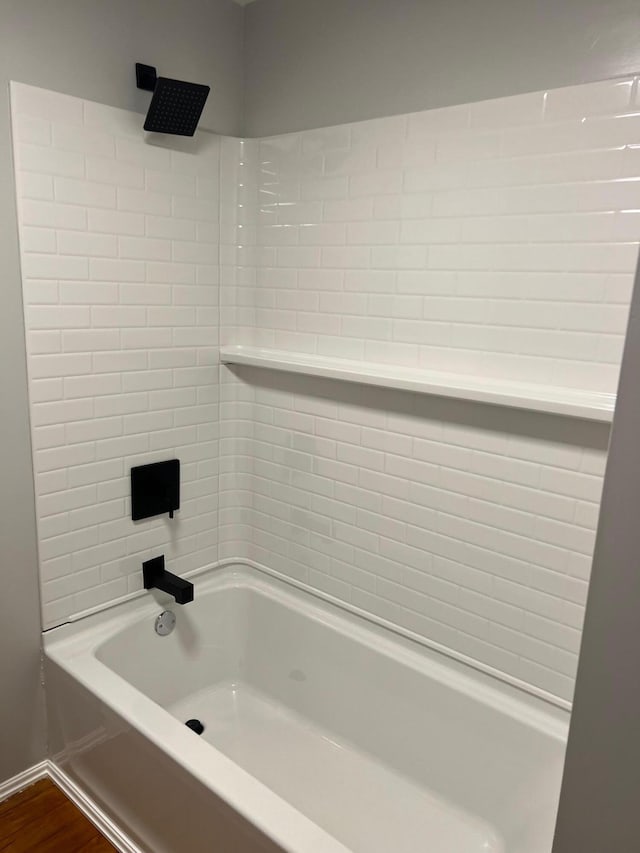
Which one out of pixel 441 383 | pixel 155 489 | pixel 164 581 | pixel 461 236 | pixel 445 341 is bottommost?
pixel 164 581

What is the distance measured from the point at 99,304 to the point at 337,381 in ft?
2.69

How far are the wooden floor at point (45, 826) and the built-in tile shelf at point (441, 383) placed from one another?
159cm

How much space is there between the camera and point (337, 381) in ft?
7.11

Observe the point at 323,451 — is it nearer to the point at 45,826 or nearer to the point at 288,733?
the point at 288,733

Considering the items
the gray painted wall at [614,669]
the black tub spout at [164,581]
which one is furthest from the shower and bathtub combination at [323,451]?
the gray painted wall at [614,669]

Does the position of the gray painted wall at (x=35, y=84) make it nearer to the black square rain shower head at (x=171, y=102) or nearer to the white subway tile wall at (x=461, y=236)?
the black square rain shower head at (x=171, y=102)

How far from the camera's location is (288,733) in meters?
2.27

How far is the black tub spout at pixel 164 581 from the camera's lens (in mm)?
2168

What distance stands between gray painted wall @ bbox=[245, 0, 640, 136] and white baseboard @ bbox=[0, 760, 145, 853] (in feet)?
7.65

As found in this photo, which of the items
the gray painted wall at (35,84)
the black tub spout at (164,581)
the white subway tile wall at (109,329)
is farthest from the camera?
the black tub spout at (164,581)

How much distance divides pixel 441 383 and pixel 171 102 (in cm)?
120

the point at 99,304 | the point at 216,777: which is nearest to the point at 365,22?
the point at 99,304

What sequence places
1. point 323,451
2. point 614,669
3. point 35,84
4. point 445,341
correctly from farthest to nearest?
point 323,451
point 445,341
point 35,84
point 614,669

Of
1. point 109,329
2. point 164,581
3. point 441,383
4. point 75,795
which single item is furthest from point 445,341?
point 75,795
